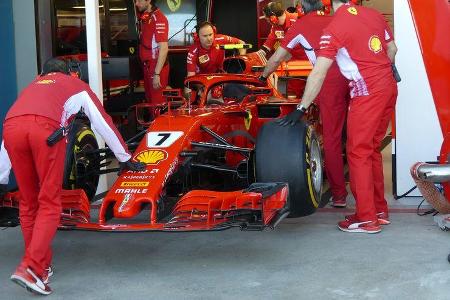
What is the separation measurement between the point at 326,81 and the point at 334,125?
0.37 meters

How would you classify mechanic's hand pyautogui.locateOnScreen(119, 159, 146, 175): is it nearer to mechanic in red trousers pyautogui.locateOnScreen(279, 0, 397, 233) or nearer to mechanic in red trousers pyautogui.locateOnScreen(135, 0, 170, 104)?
mechanic in red trousers pyautogui.locateOnScreen(279, 0, 397, 233)

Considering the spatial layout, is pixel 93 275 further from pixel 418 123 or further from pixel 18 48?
pixel 18 48

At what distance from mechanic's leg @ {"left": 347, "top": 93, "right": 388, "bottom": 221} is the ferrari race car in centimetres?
28

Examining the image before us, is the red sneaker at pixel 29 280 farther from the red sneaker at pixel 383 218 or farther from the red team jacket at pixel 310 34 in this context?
the red team jacket at pixel 310 34

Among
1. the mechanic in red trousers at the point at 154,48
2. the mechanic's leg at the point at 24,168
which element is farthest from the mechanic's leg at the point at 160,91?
the mechanic's leg at the point at 24,168

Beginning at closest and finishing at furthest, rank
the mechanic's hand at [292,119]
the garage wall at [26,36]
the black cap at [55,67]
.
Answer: the black cap at [55,67] → the mechanic's hand at [292,119] → the garage wall at [26,36]

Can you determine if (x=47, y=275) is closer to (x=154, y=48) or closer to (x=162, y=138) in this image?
(x=162, y=138)

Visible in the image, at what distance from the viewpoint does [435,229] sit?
579 centimetres

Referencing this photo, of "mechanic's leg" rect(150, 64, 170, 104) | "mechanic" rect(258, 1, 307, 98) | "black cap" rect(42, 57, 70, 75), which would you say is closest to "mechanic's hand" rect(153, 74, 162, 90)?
"mechanic's leg" rect(150, 64, 170, 104)

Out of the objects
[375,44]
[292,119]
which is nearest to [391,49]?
[375,44]

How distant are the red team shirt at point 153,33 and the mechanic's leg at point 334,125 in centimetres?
300

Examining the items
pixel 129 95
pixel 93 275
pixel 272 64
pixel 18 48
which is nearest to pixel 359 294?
pixel 93 275

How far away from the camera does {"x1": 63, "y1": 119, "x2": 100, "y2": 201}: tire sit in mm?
5605

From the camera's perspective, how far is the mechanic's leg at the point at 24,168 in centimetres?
445
